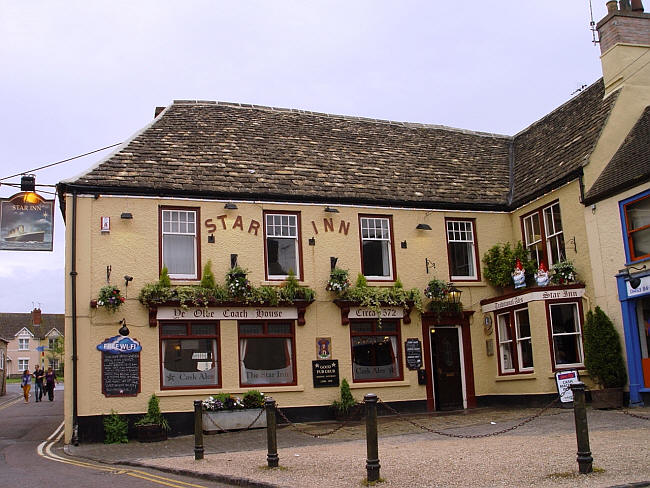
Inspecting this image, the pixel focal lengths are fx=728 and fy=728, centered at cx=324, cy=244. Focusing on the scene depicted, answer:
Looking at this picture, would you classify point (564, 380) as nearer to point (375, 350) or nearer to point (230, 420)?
point (375, 350)

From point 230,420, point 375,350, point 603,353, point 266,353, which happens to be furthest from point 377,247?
point 603,353

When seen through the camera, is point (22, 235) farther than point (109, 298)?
No

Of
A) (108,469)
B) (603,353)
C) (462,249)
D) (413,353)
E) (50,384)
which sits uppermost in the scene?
(462,249)

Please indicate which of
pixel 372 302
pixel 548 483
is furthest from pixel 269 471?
pixel 372 302

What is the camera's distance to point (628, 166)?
18.0 meters

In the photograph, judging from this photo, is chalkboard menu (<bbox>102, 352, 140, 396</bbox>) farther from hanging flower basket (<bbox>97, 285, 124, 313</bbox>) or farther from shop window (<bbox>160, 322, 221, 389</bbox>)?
hanging flower basket (<bbox>97, 285, 124, 313</bbox>)

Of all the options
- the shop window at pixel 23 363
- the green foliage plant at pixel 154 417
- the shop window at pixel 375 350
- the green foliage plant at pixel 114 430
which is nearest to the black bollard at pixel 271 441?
the green foliage plant at pixel 154 417

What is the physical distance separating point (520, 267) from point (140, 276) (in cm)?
998

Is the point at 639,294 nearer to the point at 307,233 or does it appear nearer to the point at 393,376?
the point at 393,376

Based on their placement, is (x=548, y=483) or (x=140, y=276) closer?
(x=548, y=483)

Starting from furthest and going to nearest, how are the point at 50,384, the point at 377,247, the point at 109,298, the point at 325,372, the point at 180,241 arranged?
the point at 50,384 < the point at 377,247 < the point at 325,372 < the point at 180,241 < the point at 109,298

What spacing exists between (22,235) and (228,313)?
5154mm

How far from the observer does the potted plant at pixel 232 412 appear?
55.9ft

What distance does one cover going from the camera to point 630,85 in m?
19.8
